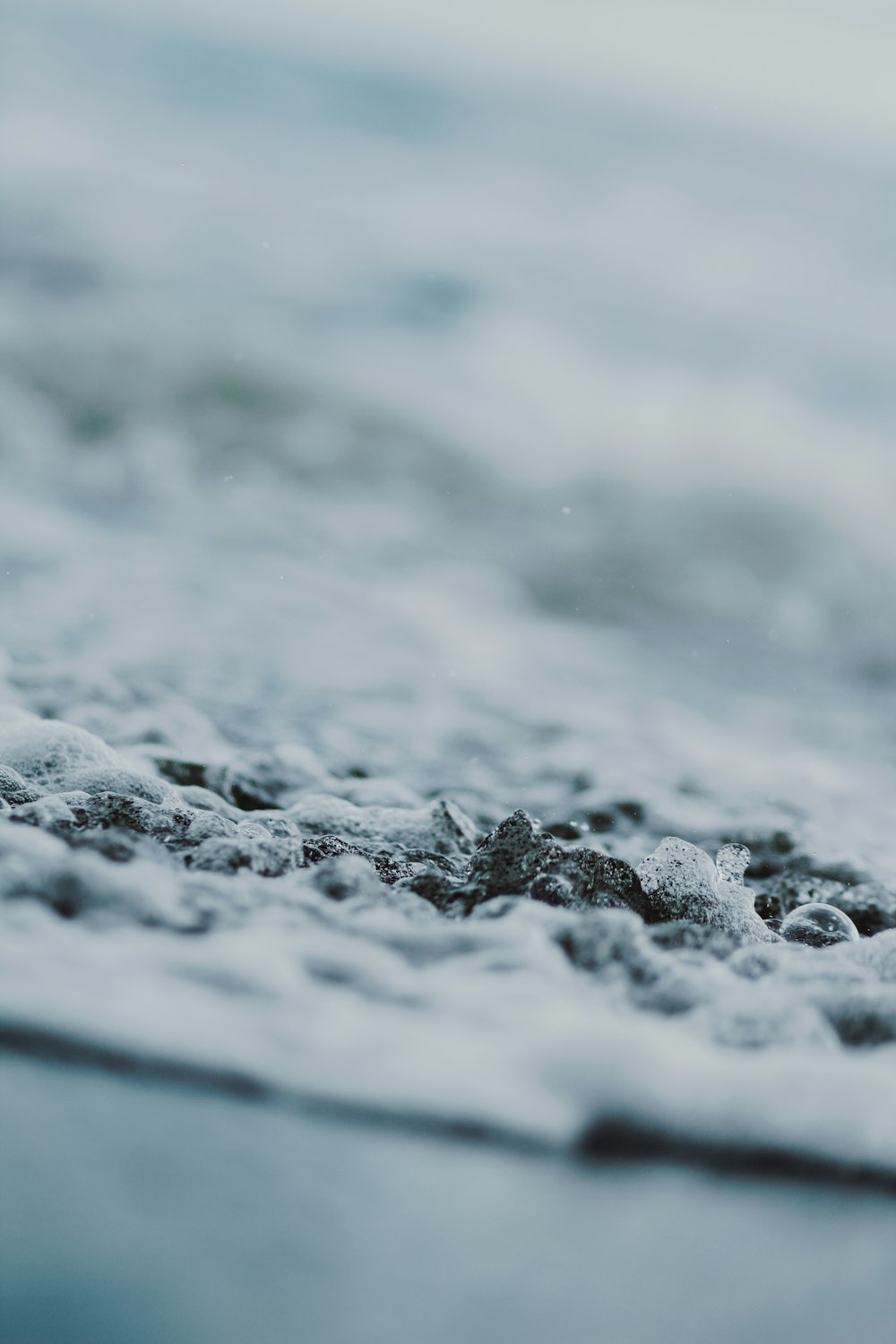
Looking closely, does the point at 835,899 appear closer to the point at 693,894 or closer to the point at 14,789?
the point at 693,894

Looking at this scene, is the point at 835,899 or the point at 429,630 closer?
the point at 835,899

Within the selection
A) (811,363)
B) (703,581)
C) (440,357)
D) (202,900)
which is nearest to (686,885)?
(202,900)

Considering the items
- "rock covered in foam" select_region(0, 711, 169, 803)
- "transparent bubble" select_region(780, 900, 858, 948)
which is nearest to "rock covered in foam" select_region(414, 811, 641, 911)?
"transparent bubble" select_region(780, 900, 858, 948)

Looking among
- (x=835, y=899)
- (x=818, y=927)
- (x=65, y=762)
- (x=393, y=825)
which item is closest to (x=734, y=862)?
(x=835, y=899)

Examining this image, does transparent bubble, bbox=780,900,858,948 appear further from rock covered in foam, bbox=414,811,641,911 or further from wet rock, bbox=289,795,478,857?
wet rock, bbox=289,795,478,857

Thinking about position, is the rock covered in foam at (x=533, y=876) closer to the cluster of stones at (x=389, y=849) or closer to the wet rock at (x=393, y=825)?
the cluster of stones at (x=389, y=849)

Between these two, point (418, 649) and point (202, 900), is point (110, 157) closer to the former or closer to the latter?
point (418, 649)

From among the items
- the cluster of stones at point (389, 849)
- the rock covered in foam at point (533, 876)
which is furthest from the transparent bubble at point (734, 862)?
the rock covered in foam at point (533, 876)
